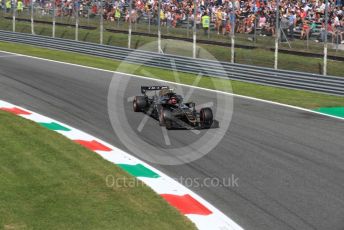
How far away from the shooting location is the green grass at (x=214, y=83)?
19.6 metres

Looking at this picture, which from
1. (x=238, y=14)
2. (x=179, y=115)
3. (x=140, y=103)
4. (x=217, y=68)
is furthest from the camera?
(x=238, y=14)

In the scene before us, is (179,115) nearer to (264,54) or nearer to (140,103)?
(140,103)

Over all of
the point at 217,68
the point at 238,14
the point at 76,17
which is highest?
the point at 238,14

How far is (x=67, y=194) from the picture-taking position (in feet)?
27.3

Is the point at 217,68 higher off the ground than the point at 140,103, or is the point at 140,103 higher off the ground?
the point at 217,68

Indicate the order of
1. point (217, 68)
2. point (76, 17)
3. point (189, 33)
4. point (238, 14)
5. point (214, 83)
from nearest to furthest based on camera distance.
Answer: point (214, 83)
point (217, 68)
point (238, 14)
point (189, 33)
point (76, 17)

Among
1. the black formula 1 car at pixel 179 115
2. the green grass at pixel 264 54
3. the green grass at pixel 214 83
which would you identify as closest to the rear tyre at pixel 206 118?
the black formula 1 car at pixel 179 115

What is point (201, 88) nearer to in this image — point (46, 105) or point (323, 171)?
point (46, 105)

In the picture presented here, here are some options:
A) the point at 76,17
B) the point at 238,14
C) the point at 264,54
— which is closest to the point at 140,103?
the point at 264,54

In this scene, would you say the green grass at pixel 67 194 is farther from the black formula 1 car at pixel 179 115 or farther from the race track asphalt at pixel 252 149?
the black formula 1 car at pixel 179 115

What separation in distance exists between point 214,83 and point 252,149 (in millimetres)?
11668

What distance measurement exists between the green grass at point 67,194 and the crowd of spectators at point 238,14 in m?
12.9

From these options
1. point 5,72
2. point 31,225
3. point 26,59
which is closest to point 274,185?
point 31,225

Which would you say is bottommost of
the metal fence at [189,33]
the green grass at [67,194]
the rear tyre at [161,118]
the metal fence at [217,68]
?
the green grass at [67,194]
